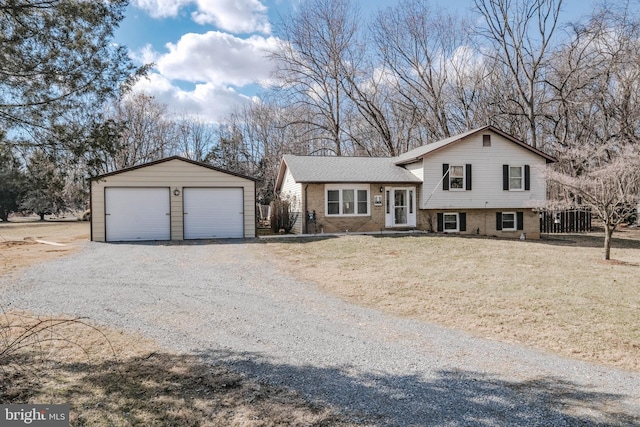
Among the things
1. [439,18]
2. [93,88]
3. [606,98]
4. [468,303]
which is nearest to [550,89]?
[606,98]

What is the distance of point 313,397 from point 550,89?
29825 mm

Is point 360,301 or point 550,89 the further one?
point 550,89

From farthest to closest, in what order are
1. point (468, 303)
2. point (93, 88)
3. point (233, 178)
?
point (233, 178)
point (468, 303)
point (93, 88)

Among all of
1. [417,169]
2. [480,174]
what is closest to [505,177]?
[480,174]

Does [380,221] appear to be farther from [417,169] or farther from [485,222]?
[485,222]

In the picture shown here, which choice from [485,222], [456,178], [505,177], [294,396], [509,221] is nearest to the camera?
[294,396]

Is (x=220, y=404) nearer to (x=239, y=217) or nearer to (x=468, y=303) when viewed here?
(x=468, y=303)

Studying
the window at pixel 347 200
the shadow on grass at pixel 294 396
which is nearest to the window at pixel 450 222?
the window at pixel 347 200

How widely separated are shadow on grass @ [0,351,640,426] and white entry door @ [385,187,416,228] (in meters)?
15.7

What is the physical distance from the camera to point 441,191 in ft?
63.4

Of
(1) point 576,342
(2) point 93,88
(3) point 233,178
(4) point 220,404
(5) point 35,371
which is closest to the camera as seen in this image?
(4) point 220,404

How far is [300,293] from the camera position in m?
7.73

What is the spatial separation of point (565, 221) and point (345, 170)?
14.1m

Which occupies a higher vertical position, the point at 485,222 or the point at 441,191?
the point at 441,191
